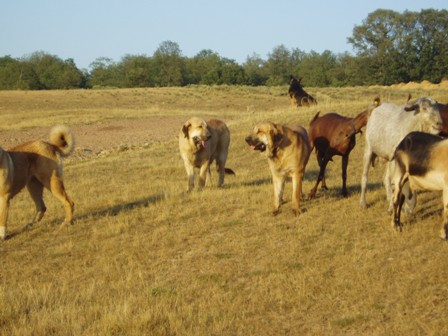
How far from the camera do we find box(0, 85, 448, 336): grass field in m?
5.89

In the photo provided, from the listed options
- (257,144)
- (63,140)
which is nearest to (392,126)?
(257,144)

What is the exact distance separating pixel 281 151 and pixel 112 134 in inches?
892

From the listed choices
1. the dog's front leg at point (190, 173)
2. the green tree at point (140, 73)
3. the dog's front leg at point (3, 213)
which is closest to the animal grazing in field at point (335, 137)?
the dog's front leg at point (190, 173)

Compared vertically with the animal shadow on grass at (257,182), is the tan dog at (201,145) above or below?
above

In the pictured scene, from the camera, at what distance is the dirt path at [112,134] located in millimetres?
27359

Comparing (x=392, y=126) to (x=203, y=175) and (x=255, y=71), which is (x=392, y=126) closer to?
(x=203, y=175)

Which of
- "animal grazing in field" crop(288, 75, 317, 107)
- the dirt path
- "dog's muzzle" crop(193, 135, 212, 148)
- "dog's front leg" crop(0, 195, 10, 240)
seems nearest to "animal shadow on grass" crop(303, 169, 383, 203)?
"dog's muzzle" crop(193, 135, 212, 148)

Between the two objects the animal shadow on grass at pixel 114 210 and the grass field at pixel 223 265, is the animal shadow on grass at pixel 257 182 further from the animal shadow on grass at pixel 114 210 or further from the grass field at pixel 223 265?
the animal shadow on grass at pixel 114 210

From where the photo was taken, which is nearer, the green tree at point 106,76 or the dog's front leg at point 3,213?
the dog's front leg at point 3,213

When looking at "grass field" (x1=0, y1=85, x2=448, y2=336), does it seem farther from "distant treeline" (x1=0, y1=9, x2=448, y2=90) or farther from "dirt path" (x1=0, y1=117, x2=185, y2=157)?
"distant treeline" (x1=0, y1=9, x2=448, y2=90)

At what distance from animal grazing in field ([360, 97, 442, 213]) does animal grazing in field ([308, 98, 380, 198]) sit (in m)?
0.65

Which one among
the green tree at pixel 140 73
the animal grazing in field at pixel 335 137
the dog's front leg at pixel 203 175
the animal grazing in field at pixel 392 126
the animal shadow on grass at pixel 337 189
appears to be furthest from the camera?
the green tree at pixel 140 73

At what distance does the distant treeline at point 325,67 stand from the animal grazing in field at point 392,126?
6555 centimetres

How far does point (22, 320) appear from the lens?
6020mm
